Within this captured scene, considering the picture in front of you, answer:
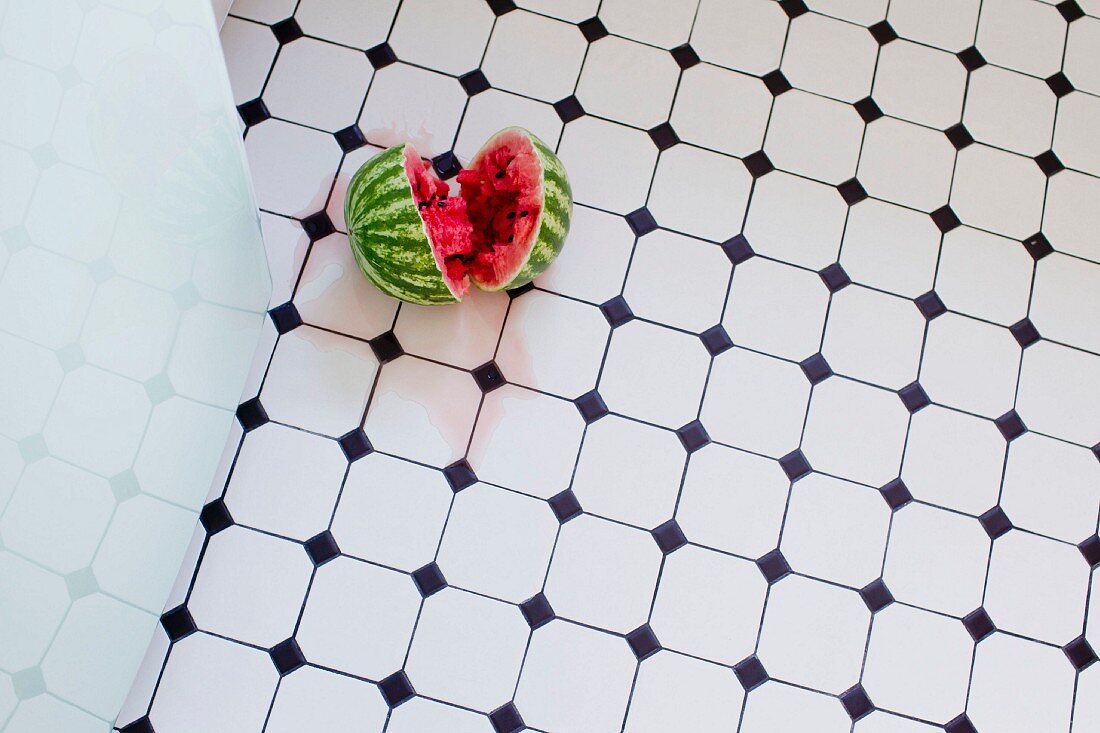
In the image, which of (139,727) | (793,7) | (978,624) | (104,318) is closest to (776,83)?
(793,7)

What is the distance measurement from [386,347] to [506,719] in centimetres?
84

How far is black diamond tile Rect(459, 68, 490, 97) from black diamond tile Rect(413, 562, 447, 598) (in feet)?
3.72

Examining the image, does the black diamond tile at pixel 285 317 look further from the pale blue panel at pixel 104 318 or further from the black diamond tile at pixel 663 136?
the black diamond tile at pixel 663 136

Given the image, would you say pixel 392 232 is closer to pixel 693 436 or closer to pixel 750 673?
pixel 693 436

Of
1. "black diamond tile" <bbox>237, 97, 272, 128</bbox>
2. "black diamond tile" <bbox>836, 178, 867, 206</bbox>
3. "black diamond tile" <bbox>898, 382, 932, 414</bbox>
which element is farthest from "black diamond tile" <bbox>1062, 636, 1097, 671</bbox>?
"black diamond tile" <bbox>237, 97, 272, 128</bbox>

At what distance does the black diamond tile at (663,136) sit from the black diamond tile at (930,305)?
698mm

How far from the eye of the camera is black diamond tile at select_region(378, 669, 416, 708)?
209 cm

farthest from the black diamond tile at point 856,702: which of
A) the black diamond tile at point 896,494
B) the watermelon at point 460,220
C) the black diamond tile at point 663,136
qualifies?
the black diamond tile at point 663,136

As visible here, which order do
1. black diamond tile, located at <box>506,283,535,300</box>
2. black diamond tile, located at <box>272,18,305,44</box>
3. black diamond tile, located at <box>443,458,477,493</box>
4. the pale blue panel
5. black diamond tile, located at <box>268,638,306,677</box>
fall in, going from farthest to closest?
black diamond tile, located at <box>272,18,305,44</box> → black diamond tile, located at <box>506,283,535,300</box> → black diamond tile, located at <box>443,458,477,493</box> → black diamond tile, located at <box>268,638,306,677</box> → the pale blue panel

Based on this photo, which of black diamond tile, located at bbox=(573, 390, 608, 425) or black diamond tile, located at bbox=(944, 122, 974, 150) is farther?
black diamond tile, located at bbox=(944, 122, 974, 150)

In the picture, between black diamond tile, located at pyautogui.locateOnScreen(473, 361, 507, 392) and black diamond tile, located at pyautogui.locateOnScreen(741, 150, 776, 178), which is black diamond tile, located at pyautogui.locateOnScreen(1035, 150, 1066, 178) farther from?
black diamond tile, located at pyautogui.locateOnScreen(473, 361, 507, 392)

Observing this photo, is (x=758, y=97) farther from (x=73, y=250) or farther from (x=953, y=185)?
(x=73, y=250)

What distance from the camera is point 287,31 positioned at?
2480 millimetres

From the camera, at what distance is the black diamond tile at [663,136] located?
2.49 m
